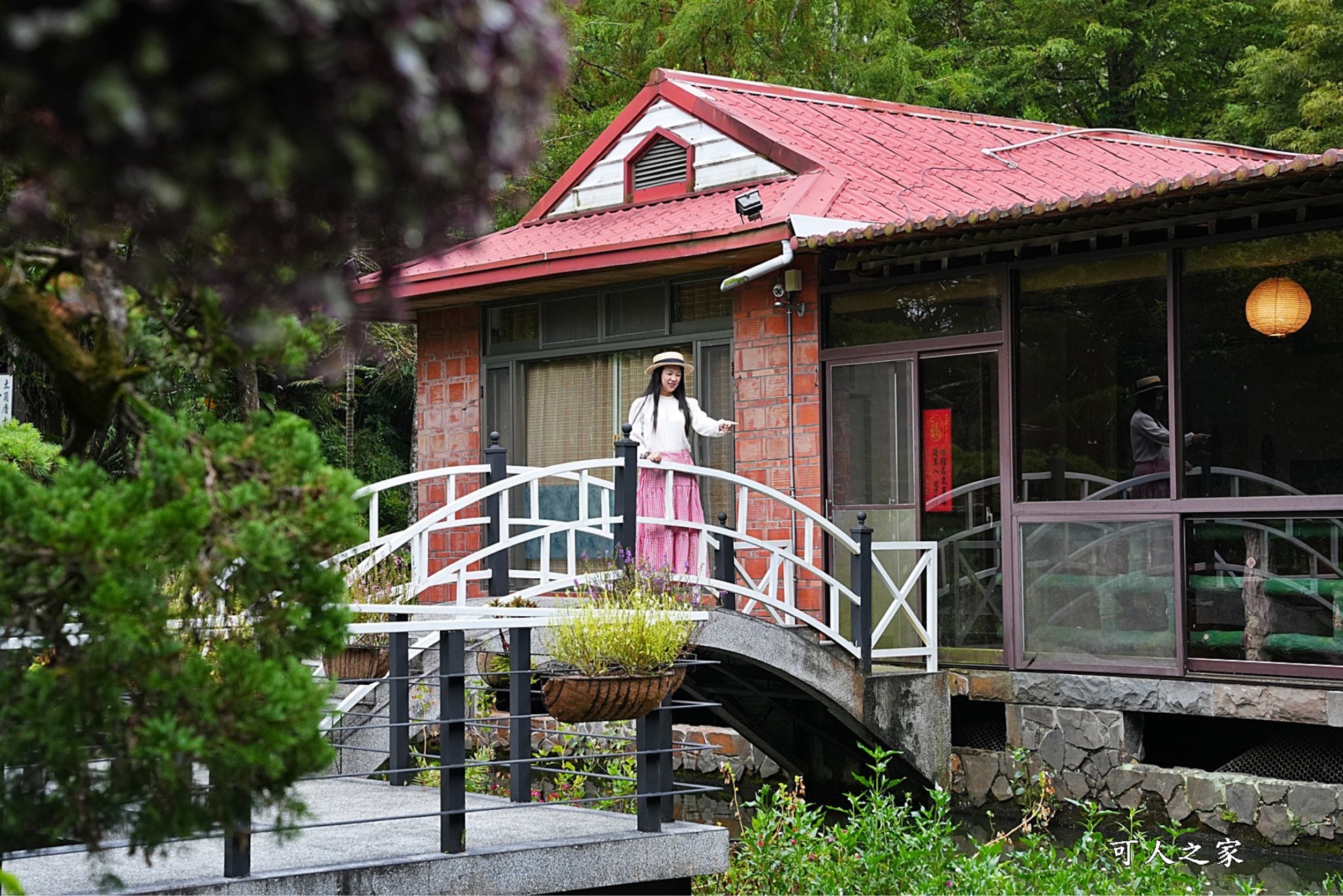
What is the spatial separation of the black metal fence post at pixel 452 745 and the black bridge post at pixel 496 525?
3.32 m

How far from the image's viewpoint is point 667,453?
10492 millimetres

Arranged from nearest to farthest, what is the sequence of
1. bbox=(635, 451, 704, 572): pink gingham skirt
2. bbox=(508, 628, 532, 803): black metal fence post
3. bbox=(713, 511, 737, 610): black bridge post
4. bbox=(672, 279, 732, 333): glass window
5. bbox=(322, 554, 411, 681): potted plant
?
1. bbox=(508, 628, 532, 803): black metal fence post
2. bbox=(322, 554, 411, 681): potted plant
3. bbox=(635, 451, 704, 572): pink gingham skirt
4. bbox=(713, 511, 737, 610): black bridge post
5. bbox=(672, 279, 732, 333): glass window

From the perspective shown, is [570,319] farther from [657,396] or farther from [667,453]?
[667,453]

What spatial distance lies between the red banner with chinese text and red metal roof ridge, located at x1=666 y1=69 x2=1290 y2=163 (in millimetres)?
4537

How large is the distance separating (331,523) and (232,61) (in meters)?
1.21

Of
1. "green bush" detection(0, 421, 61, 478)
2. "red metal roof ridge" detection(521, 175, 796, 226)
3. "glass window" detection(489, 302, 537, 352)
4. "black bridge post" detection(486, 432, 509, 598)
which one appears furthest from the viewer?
"glass window" detection(489, 302, 537, 352)

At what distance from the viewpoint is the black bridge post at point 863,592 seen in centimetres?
1038

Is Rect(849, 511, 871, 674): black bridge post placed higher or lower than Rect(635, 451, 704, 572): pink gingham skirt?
lower

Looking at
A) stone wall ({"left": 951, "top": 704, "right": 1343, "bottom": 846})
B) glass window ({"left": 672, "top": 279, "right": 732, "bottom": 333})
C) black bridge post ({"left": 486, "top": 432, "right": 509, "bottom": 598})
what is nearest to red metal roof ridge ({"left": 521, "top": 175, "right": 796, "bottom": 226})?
glass window ({"left": 672, "top": 279, "right": 732, "bottom": 333})

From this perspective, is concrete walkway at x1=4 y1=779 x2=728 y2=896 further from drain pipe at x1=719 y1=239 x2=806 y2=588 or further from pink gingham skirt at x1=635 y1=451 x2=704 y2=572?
drain pipe at x1=719 y1=239 x2=806 y2=588

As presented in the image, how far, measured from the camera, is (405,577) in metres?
9.56

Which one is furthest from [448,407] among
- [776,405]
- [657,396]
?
[657,396]

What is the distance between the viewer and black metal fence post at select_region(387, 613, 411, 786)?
7.41 m

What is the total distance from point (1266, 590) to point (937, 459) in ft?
8.24
